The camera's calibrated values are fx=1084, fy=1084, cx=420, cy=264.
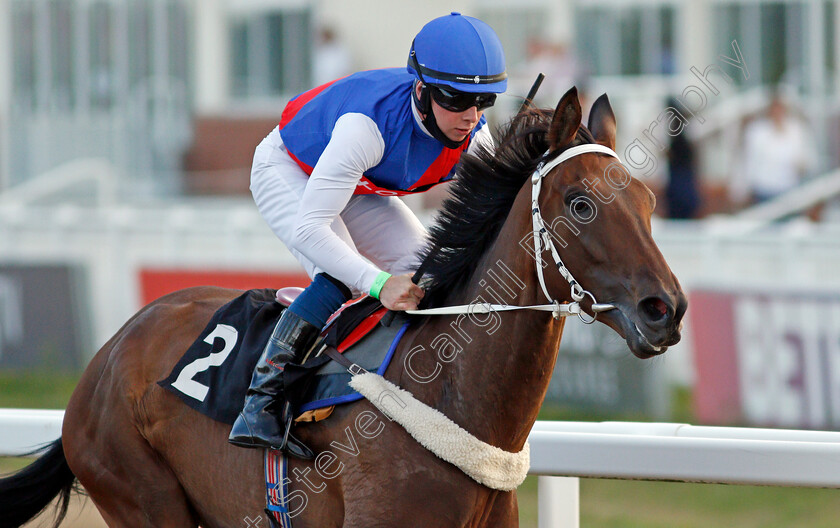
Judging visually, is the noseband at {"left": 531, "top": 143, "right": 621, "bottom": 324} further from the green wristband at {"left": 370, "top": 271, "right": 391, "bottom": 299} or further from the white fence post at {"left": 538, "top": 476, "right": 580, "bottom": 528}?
the white fence post at {"left": 538, "top": 476, "right": 580, "bottom": 528}

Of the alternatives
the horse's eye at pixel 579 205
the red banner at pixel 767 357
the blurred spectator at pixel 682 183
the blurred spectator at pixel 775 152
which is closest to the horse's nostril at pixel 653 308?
the horse's eye at pixel 579 205

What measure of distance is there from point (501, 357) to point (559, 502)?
35.7 inches

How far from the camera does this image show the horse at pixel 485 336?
2611 millimetres

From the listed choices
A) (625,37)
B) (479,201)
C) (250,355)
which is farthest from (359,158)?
(625,37)

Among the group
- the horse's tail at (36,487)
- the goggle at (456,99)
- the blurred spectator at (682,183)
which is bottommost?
the blurred spectator at (682,183)

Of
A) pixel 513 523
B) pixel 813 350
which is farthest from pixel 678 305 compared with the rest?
pixel 813 350

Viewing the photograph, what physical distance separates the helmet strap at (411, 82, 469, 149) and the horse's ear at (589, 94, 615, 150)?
15.0 inches

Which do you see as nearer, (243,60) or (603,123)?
(603,123)

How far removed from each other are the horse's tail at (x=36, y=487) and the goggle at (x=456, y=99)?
72.1 inches

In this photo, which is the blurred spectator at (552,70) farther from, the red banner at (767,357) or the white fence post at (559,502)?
the white fence post at (559,502)

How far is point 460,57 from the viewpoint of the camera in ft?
9.47

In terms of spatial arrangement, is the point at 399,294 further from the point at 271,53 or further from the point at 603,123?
the point at 271,53

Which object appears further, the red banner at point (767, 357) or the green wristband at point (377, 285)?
the red banner at point (767, 357)

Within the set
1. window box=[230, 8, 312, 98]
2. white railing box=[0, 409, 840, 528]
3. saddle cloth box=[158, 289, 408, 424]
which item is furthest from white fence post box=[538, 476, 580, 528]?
window box=[230, 8, 312, 98]
